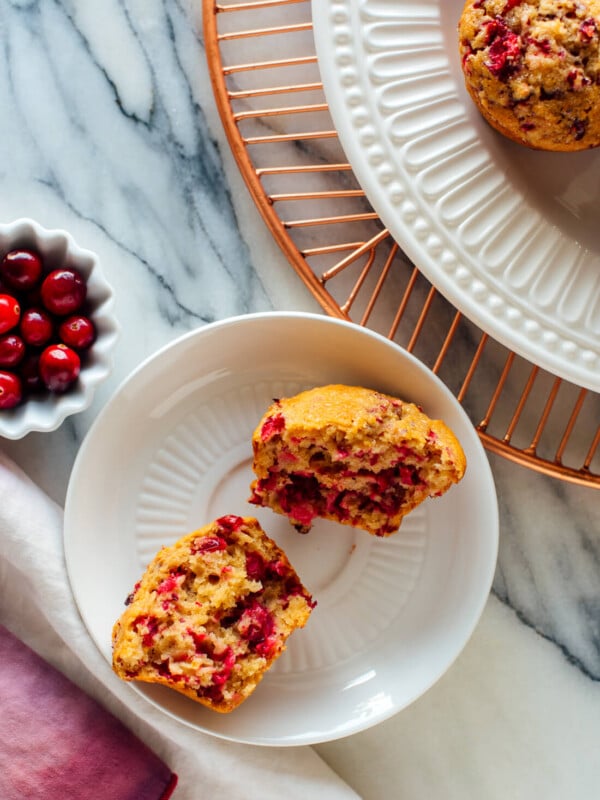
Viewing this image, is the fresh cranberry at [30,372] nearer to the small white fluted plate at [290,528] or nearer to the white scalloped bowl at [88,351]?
the white scalloped bowl at [88,351]

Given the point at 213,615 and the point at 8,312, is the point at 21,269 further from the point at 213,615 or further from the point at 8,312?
the point at 213,615

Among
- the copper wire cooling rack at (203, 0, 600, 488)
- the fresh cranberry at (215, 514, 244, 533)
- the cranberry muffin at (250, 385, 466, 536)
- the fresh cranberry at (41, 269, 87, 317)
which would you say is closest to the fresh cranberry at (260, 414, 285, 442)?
the cranberry muffin at (250, 385, 466, 536)

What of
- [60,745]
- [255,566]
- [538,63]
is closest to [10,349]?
[255,566]

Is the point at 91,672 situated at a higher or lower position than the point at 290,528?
lower

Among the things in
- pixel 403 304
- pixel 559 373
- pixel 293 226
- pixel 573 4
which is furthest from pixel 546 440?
pixel 573 4

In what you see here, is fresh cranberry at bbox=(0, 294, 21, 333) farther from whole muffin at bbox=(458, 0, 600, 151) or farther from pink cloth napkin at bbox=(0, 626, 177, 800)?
whole muffin at bbox=(458, 0, 600, 151)
